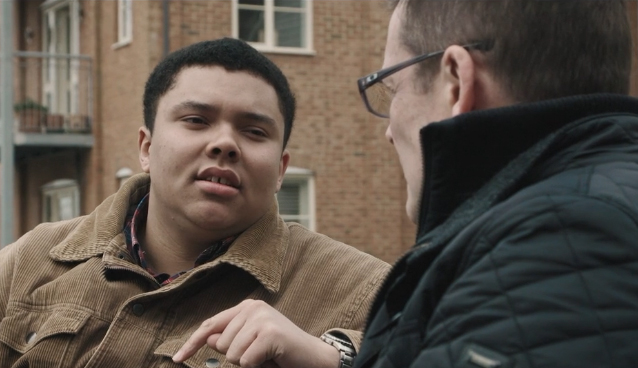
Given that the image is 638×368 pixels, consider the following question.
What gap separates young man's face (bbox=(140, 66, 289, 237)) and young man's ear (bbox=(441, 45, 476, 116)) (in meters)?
1.36

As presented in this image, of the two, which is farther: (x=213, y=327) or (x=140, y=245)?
(x=140, y=245)

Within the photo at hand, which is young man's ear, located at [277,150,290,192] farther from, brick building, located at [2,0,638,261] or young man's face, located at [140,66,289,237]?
brick building, located at [2,0,638,261]

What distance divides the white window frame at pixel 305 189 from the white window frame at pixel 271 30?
6.05 ft

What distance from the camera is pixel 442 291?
5.76 feet

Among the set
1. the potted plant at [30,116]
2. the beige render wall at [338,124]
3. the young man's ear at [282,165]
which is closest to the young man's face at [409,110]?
the young man's ear at [282,165]

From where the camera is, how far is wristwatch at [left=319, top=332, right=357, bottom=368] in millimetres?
2789

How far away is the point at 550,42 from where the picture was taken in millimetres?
1854

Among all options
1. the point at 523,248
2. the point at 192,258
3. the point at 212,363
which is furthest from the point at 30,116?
the point at 523,248

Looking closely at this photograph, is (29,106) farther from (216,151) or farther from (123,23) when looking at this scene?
(216,151)

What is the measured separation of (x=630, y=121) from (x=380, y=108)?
628mm

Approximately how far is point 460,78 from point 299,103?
611 inches

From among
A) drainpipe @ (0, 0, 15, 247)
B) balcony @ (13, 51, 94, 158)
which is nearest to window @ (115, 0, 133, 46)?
balcony @ (13, 51, 94, 158)

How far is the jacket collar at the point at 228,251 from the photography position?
10.6 ft

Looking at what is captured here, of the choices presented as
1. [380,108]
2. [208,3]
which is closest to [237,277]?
[380,108]
